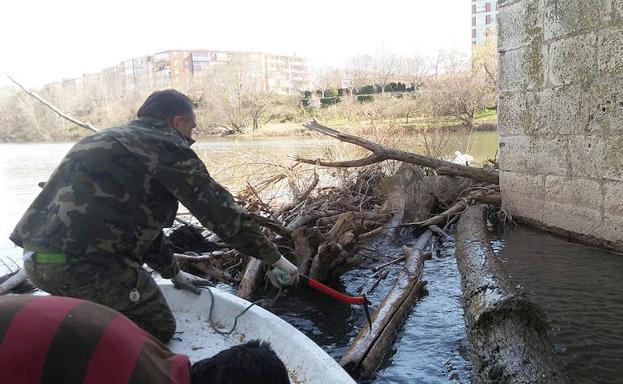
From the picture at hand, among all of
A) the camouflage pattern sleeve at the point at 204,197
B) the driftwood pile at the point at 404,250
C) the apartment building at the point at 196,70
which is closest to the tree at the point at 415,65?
the apartment building at the point at 196,70

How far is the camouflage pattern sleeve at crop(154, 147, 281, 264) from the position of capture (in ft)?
9.82

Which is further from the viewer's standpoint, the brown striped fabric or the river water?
the river water

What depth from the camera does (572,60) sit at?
609 cm

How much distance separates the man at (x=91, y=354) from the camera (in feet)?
4.51

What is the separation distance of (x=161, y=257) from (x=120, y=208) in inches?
35.4

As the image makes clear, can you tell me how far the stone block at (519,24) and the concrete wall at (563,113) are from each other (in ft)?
0.04

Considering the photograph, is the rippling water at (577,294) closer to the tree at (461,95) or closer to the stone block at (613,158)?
the stone block at (613,158)

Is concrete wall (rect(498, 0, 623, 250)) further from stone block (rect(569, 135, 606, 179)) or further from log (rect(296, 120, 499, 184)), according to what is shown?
log (rect(296, 120, 499, 184))

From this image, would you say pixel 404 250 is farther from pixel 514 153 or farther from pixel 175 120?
pixel 175 120

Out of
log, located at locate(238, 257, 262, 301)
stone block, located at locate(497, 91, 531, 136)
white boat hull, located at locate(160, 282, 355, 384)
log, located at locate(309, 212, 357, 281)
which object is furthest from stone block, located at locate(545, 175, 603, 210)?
white boat hull, located at locate(160, 282, 355, 384)

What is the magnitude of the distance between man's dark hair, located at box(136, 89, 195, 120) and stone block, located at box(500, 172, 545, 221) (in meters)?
5.38

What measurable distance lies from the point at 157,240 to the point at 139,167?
88 cm

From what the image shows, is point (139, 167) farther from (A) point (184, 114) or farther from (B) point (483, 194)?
(B) point (483, 194)

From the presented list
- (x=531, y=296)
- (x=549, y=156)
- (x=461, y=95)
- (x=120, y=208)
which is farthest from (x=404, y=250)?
(x=461, y=95)
